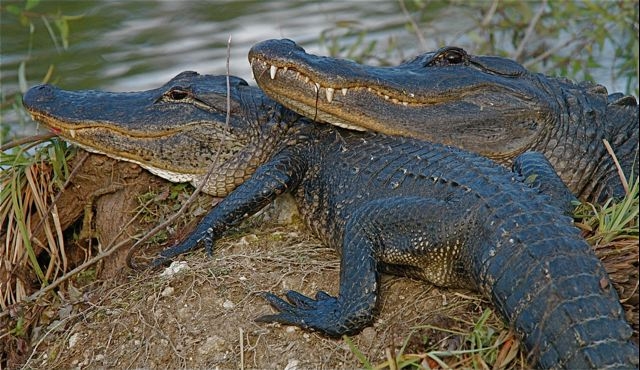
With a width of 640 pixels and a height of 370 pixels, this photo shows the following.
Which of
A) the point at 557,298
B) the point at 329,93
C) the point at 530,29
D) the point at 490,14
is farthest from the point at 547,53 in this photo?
the point at 557,298

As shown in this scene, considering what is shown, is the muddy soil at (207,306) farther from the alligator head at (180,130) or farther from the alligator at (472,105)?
the alligator at (472,105)

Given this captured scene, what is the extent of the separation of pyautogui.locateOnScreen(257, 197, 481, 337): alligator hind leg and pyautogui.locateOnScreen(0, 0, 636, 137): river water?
4405 mm

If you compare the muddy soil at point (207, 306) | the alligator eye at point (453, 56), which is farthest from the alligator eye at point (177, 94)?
the alligator eye at point (453, 56)

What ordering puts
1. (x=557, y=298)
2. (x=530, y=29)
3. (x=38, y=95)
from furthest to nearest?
(x=530, y=29)
(x=38, y=95)
(x=557, y=298)

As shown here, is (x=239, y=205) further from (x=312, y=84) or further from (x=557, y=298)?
(x=557, y=298)

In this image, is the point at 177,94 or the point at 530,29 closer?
the point at 177,94

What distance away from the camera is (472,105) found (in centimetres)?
480

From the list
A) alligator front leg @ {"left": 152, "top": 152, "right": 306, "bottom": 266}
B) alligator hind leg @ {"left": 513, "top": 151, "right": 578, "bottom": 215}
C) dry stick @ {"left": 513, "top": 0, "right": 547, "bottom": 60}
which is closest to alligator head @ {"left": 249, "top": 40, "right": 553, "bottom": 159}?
alligator front leg @ {"left": 152, "top": 152, "right": 306, "bottom": 266}

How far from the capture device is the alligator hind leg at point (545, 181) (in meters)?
4.08

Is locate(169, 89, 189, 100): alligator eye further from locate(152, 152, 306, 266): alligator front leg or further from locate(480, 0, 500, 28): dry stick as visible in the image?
locate(480, 0, 500, 28): dry stick

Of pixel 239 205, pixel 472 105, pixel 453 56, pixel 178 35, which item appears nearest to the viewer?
pixel 239 205

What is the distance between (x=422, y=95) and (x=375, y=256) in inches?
42.1

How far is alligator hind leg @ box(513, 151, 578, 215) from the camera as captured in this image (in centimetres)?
408

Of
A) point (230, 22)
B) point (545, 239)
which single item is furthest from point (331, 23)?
point (545, 239)
